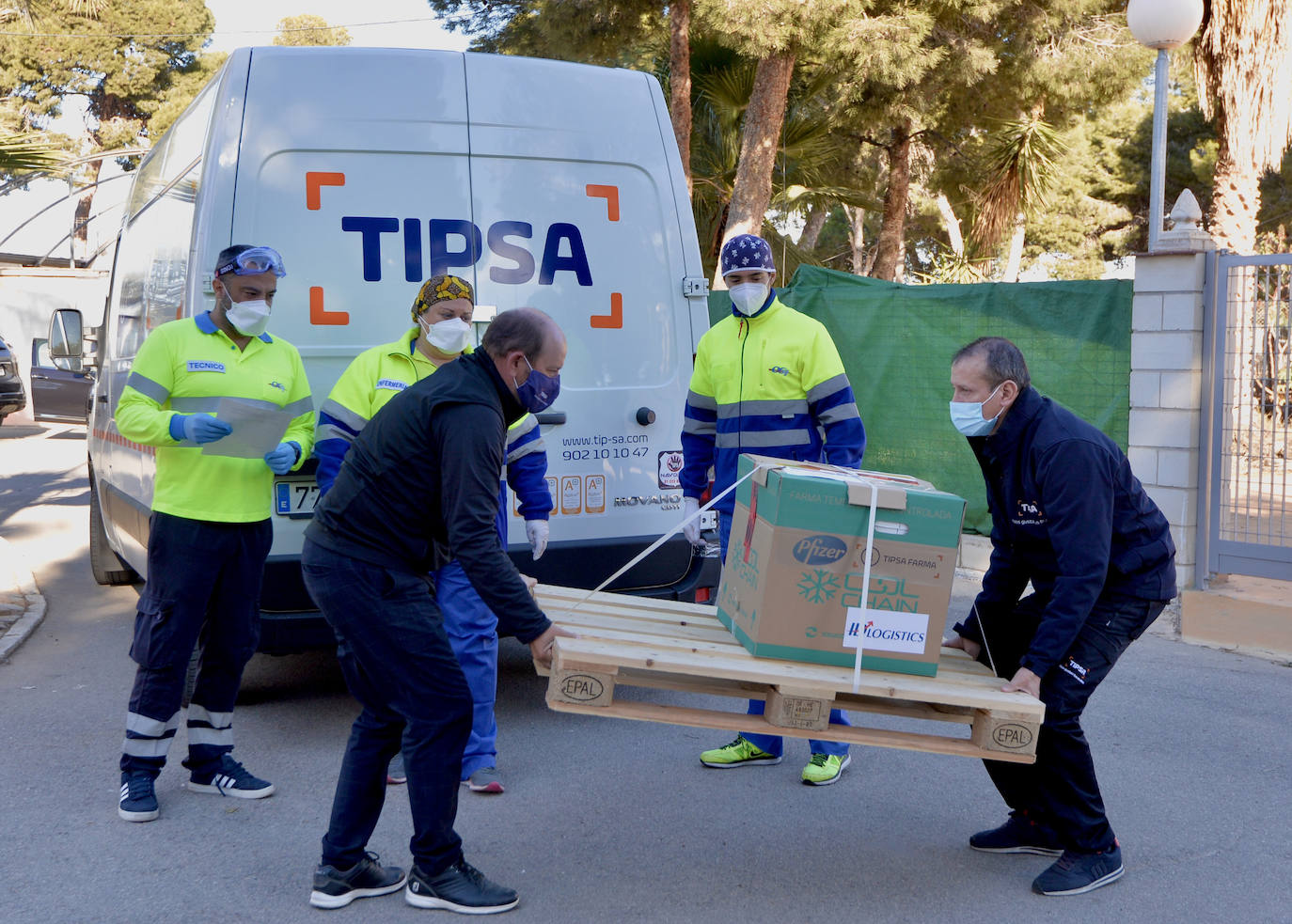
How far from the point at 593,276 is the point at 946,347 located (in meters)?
4.37

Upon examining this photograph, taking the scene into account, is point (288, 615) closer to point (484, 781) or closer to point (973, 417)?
point (484, 781)

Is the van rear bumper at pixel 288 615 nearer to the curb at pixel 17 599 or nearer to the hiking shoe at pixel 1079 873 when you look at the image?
the curb at pixel 17 599

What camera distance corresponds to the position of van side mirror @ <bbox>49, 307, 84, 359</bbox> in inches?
285

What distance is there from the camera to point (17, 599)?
7570 millimetres

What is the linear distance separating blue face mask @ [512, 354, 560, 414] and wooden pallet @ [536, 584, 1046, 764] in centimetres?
65

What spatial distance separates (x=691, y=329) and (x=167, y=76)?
3597 centimetres

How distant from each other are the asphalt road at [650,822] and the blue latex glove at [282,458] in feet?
3.91

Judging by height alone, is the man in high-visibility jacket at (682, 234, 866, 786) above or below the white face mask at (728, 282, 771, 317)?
below

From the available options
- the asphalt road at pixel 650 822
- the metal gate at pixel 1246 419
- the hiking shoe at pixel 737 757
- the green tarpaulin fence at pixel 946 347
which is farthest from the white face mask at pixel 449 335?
the green tarpaulin fence at pixel 946 347

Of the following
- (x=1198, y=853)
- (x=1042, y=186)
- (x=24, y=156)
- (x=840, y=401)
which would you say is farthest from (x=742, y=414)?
(x=1042, y=186)

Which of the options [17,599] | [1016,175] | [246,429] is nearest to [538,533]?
[246,429]

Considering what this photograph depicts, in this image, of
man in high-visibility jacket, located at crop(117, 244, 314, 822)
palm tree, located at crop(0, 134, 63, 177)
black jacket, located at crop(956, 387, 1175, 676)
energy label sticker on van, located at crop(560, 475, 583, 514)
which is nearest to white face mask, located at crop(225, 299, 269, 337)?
man in high-visibility jacket, located at crop(117, 244, 314, 822)

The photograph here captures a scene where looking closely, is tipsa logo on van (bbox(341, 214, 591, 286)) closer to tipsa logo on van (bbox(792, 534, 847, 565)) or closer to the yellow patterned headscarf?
the yellow patterned headscarf

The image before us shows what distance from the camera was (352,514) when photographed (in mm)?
3248
